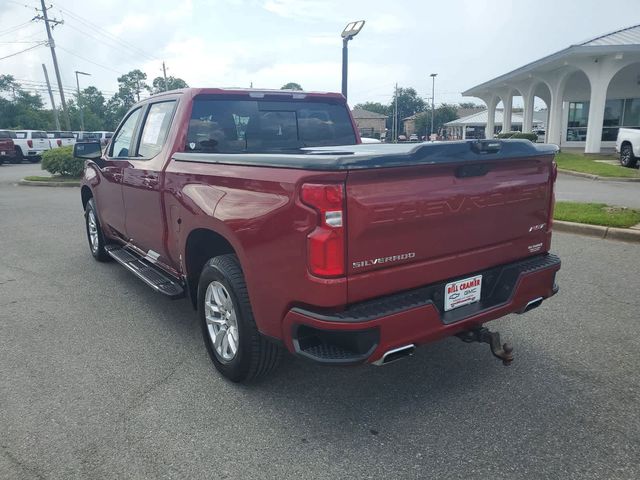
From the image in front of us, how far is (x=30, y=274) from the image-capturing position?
20.4ft

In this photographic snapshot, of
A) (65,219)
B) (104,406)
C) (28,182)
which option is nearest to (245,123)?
(104,406)

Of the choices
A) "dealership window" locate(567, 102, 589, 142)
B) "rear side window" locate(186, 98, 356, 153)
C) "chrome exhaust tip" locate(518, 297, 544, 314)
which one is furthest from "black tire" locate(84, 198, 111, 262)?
"dealership window" locate(567, 102, 589, 142)

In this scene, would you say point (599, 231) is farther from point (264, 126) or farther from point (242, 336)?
point (242, 336)

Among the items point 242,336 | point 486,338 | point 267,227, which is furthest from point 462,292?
point 242,336

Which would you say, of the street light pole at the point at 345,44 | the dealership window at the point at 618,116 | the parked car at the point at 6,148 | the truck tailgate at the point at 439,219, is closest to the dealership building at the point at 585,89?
the dealership window at the point at 618,116

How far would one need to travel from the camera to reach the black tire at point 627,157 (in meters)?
16.0

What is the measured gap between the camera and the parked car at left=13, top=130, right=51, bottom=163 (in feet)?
93.2

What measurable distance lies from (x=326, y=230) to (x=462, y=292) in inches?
40.7

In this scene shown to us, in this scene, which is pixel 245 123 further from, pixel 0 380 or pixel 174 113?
pixel 0 380

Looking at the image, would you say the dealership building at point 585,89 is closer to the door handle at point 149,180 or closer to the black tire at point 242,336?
the door handle at point 149,180

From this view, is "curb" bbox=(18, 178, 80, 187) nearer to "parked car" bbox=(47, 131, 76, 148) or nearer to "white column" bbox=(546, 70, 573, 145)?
"parked car" bbox=(47, 131, 76, 148)

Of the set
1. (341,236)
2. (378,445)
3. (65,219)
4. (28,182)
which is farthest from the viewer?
(28,182)

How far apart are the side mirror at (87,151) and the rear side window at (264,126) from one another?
207 centimetres

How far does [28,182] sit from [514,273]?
58.9ft
